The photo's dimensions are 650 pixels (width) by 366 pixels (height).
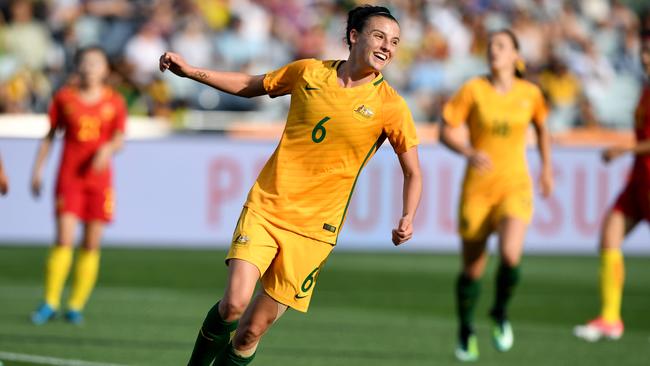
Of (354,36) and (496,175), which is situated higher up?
(354,36)

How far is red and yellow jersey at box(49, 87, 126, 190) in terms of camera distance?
442 inches

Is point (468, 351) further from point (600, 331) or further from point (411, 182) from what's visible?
point (411, 182)

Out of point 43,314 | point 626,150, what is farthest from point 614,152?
point 43,314

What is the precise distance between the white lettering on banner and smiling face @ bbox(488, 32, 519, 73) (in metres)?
7.85

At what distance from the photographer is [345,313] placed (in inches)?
465

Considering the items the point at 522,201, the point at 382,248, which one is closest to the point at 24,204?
the point at 382,248

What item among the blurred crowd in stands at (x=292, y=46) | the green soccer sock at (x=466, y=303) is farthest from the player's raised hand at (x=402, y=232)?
the blurred crowd in stands at (x=292, y=46)

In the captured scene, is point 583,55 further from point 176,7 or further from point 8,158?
point 8,158

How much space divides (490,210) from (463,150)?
0.56 m

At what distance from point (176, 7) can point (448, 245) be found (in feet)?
20.8

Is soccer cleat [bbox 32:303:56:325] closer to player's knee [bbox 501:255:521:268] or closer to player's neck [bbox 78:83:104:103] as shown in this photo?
player's neck [bbox 78:83:104:103]

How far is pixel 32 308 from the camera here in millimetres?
11578

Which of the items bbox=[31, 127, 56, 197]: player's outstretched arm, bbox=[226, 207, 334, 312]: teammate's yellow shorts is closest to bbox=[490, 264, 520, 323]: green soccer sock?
bbox=[226, 207, 334, 312]: teammate's yellow shorts

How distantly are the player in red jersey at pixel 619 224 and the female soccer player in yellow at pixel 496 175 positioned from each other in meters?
1.19
